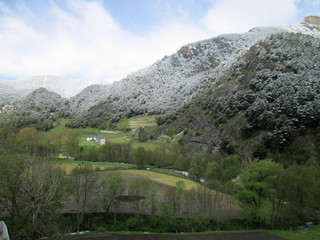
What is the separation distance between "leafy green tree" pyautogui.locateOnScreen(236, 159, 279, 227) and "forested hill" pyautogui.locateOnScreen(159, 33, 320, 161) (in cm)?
2965

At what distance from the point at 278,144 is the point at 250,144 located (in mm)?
9708

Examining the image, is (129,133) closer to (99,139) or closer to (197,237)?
(99,139)

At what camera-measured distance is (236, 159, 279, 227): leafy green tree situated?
115 ft

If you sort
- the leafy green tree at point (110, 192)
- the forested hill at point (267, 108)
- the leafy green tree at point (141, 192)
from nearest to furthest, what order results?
the leafy green tree at point (110, 192)
the leafy green tree at point (141, 192)
the forested hill at point (267, 108)

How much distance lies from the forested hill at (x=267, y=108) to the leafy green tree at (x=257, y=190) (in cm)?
2965

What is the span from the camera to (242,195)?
1443 inches

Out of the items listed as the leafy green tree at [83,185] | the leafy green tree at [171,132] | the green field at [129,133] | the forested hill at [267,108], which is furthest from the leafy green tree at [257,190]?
the leafy green tree at [171,132]

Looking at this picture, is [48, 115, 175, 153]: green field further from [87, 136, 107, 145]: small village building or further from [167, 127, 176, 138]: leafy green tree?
[167, 127, 176, 138]: leafy green tree

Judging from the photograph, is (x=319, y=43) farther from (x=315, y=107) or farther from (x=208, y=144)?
(x=208, y=144)

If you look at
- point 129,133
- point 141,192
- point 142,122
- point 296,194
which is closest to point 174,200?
point 141,192

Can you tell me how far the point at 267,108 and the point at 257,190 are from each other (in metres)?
50.4

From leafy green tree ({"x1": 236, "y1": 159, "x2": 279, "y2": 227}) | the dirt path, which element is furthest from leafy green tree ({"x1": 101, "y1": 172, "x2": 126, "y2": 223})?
leafy green tree ({"x1": 236, "y1": 159, "x2": 279, "y2": 227})

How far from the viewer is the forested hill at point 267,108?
6406 centimetres

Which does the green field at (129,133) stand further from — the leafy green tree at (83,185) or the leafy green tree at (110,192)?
the leafy green tree at (83,185)
